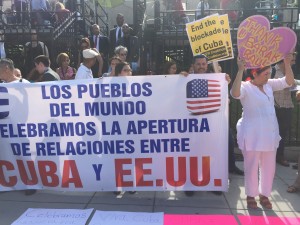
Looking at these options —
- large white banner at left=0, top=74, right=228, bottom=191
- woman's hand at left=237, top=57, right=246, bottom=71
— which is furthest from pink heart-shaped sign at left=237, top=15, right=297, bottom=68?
large white banner at left=0, top=74, right=228, bottom=191

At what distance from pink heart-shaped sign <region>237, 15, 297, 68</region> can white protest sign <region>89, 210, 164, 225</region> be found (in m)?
1.96

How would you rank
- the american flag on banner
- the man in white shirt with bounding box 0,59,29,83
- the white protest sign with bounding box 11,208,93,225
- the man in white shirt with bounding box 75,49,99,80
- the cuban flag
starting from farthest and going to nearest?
the man in white shirt with bounding box 75,49,99,80
the man in white shirt with bounding box 0,59,29,83
the cuban flag
the american flag on banner
the white protest sign with bounding box 11,208,93,225

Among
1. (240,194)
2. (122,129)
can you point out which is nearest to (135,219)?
(122,129)

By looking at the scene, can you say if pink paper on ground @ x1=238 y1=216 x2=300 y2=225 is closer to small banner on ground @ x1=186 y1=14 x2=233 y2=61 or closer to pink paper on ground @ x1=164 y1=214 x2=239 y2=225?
pink paper on ground @ x1=164 y1=214 x2=239 y2=225

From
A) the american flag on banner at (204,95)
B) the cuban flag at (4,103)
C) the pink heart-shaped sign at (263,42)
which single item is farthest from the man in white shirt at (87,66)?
the pink heart-shaped sign at (263,42)

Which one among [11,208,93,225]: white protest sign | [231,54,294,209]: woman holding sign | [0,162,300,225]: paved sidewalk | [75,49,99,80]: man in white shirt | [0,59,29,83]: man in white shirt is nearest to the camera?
[11,208,93,225]: white protest sign

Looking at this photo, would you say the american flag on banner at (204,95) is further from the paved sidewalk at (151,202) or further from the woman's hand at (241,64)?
the paved sidewalk at (151,202)

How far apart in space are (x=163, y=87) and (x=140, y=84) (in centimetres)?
28

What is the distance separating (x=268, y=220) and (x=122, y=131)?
1946 mm

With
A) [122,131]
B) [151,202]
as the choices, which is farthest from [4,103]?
[151,202]

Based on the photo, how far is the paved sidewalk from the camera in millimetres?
4488

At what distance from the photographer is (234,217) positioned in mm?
4309

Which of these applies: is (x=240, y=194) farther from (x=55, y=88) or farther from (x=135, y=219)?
(x=55, y=88)

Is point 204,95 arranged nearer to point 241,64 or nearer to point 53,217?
point 241,64
